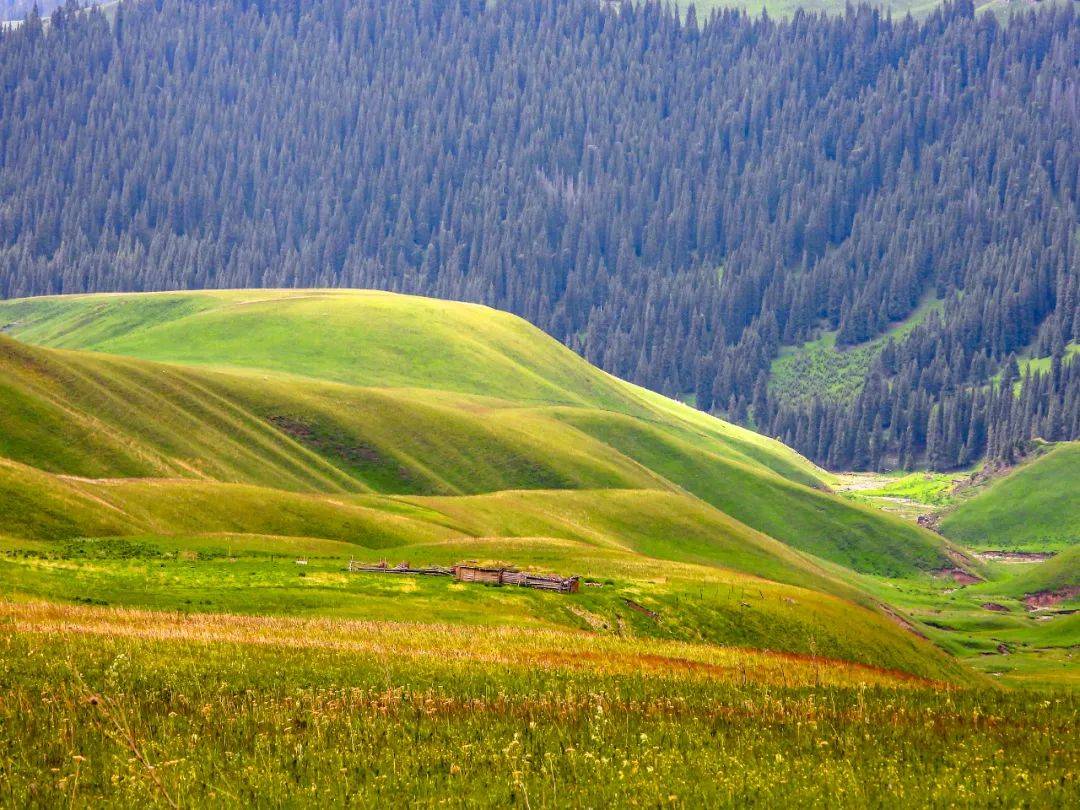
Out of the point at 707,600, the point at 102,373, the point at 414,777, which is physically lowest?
the point at 707,600

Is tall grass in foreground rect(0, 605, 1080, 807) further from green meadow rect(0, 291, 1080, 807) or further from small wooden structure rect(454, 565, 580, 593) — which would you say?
small wooden structure rect(454, 565, 580, 593)

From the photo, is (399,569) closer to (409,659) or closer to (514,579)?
(514,579)

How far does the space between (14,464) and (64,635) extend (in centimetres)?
5555

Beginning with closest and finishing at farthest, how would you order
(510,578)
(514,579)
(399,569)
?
(514,579)
(510,578)
(399,569)

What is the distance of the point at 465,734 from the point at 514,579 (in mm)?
45614

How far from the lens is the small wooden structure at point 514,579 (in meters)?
71.3

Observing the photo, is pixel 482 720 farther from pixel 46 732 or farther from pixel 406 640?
pixel 406 640

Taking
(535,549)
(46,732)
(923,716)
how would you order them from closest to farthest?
1. (46,732)
2. (923,716)
3. (535,549)

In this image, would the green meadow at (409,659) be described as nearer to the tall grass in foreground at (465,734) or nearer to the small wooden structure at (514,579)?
the tall grass in foreground at (465,734)

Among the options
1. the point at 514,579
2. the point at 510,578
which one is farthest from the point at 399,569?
the point at 514,579

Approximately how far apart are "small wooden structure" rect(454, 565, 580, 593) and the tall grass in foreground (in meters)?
32.1

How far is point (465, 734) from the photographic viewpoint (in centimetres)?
2594

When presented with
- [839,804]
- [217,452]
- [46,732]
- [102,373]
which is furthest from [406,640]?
[102,373]

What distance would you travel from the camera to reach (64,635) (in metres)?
36.4
